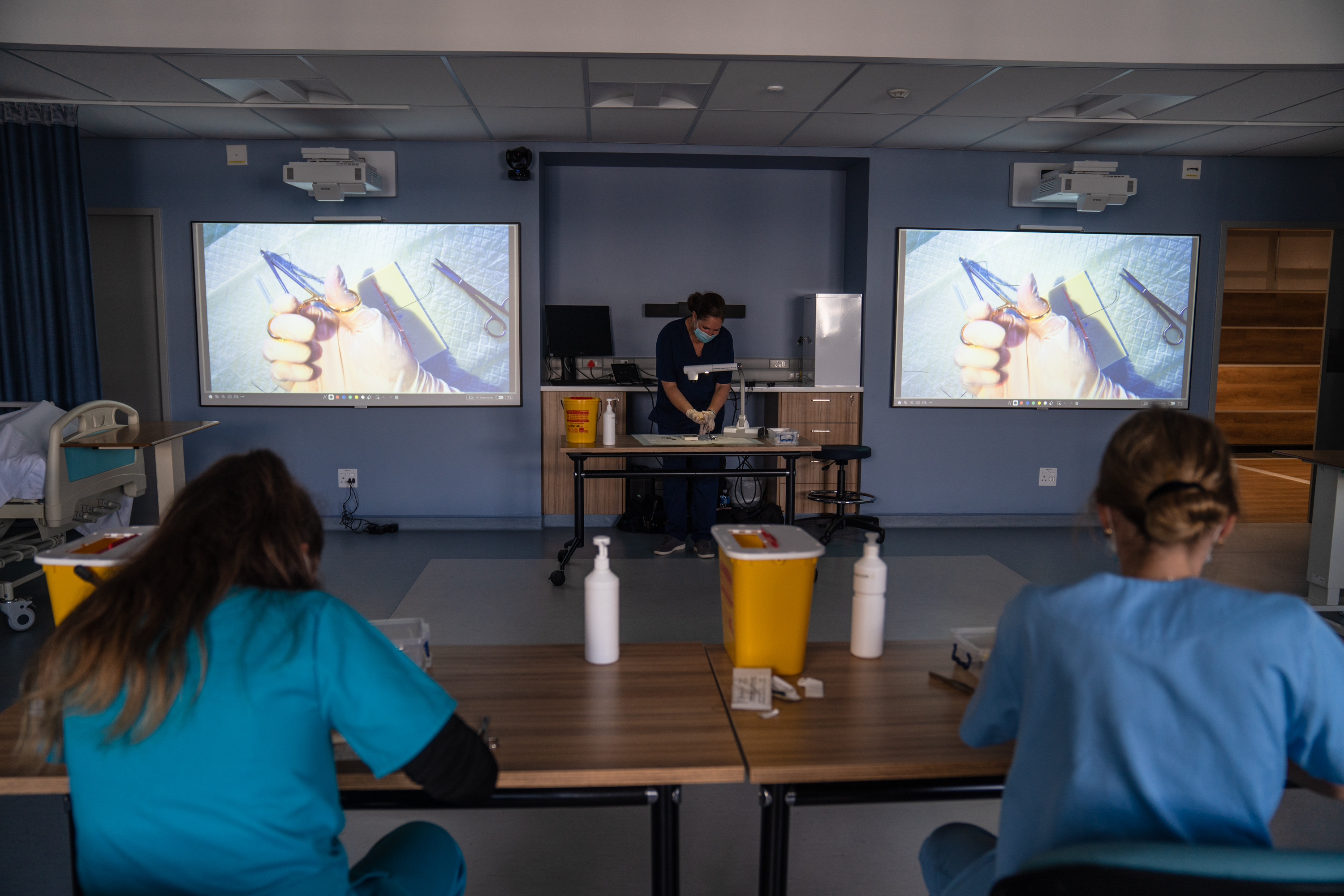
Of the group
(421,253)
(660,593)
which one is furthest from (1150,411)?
(421,253)

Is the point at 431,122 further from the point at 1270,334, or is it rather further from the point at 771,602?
the point at 1270,334

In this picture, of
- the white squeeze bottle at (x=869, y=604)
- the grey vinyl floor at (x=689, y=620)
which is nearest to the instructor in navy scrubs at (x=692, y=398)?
the grey vinyl floor at (x=689, y=620)

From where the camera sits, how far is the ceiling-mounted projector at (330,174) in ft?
16.4

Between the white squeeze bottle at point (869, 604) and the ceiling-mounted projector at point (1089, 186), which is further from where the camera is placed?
the ceiling-mounted projector at point (1089, 186)

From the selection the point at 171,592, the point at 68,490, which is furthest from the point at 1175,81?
the point at 68,490

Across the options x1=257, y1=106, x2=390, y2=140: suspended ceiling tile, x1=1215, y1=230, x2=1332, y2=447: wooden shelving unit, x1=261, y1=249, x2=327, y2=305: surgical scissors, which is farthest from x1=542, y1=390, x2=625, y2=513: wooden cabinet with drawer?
x1=1215, y1=230, x2=1332, y2=447: wooden shelving unit

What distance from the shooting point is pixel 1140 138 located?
519 cm

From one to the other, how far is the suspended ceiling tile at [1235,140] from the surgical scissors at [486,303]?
4.56 metres

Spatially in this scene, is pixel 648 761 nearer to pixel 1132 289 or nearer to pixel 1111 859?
pixel 1111 859

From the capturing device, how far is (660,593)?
13.6ft

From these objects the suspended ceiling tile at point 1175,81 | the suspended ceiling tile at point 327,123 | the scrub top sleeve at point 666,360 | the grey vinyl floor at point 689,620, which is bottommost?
the grey vinyl floor at point 689,620

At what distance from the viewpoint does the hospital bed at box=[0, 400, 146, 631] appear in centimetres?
357

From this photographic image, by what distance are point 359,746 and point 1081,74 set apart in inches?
174

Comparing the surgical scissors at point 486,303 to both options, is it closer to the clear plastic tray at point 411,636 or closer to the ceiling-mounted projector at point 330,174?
the ceiling-mounted projector at point 330,174
